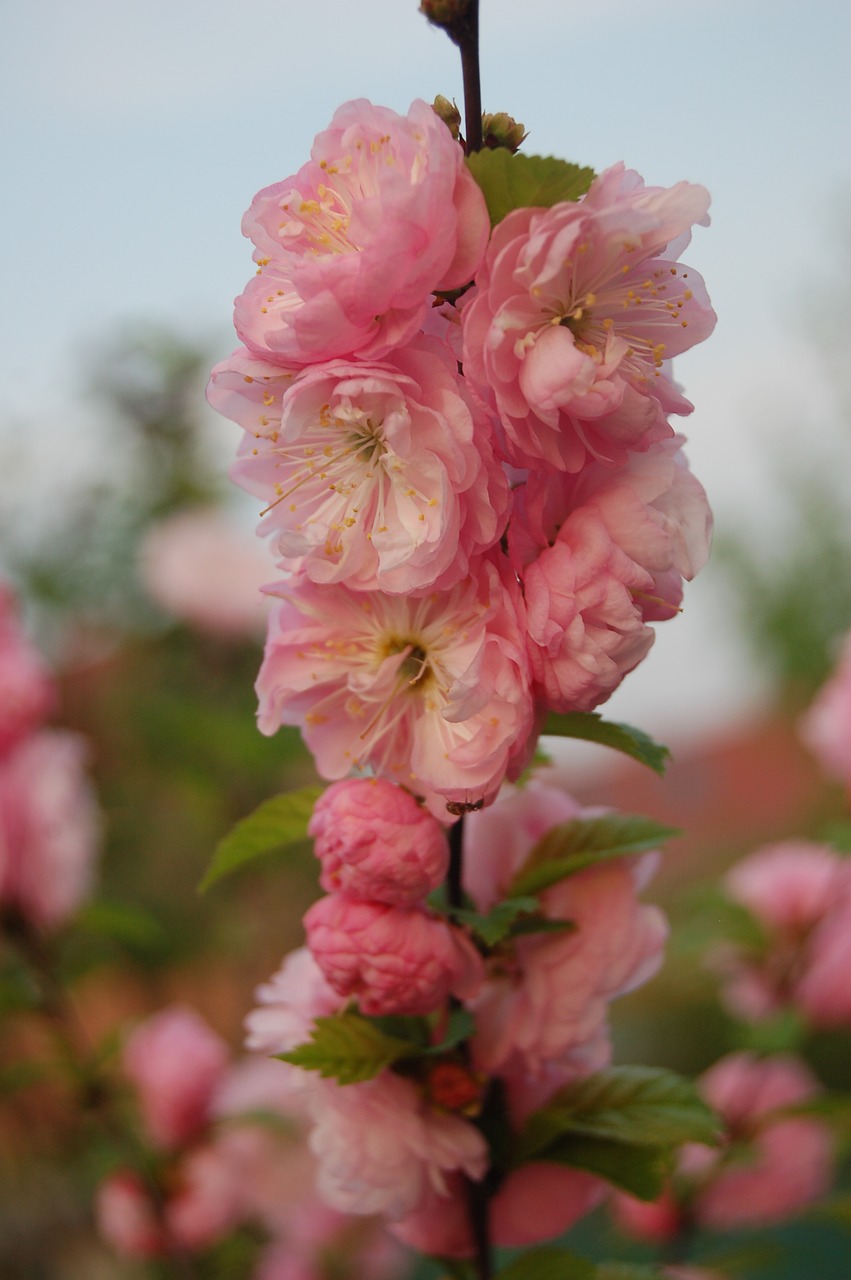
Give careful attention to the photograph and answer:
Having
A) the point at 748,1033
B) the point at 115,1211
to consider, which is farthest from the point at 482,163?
the point at 115,1211

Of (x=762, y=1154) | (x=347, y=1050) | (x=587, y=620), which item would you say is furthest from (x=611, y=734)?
(x=762, y=1154)

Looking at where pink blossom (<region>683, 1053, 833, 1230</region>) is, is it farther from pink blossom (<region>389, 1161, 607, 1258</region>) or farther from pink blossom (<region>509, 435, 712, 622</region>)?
pink blossom (<region>509, 435, 712, 622</region>)

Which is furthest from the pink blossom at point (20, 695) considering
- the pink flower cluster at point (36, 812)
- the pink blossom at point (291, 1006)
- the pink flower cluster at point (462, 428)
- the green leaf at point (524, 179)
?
the green leaf at point (524, 179)

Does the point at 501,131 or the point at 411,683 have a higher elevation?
the point at 501,131

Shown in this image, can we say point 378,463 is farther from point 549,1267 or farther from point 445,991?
point 549,1267

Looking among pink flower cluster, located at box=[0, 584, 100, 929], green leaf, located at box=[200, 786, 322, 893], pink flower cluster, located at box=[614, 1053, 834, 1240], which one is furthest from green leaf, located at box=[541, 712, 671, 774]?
pink flower cluster, located at box=[0, 584, 100, 929]

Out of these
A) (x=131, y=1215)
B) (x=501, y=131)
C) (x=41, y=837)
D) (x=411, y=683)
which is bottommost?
(x=131, y=1215)
